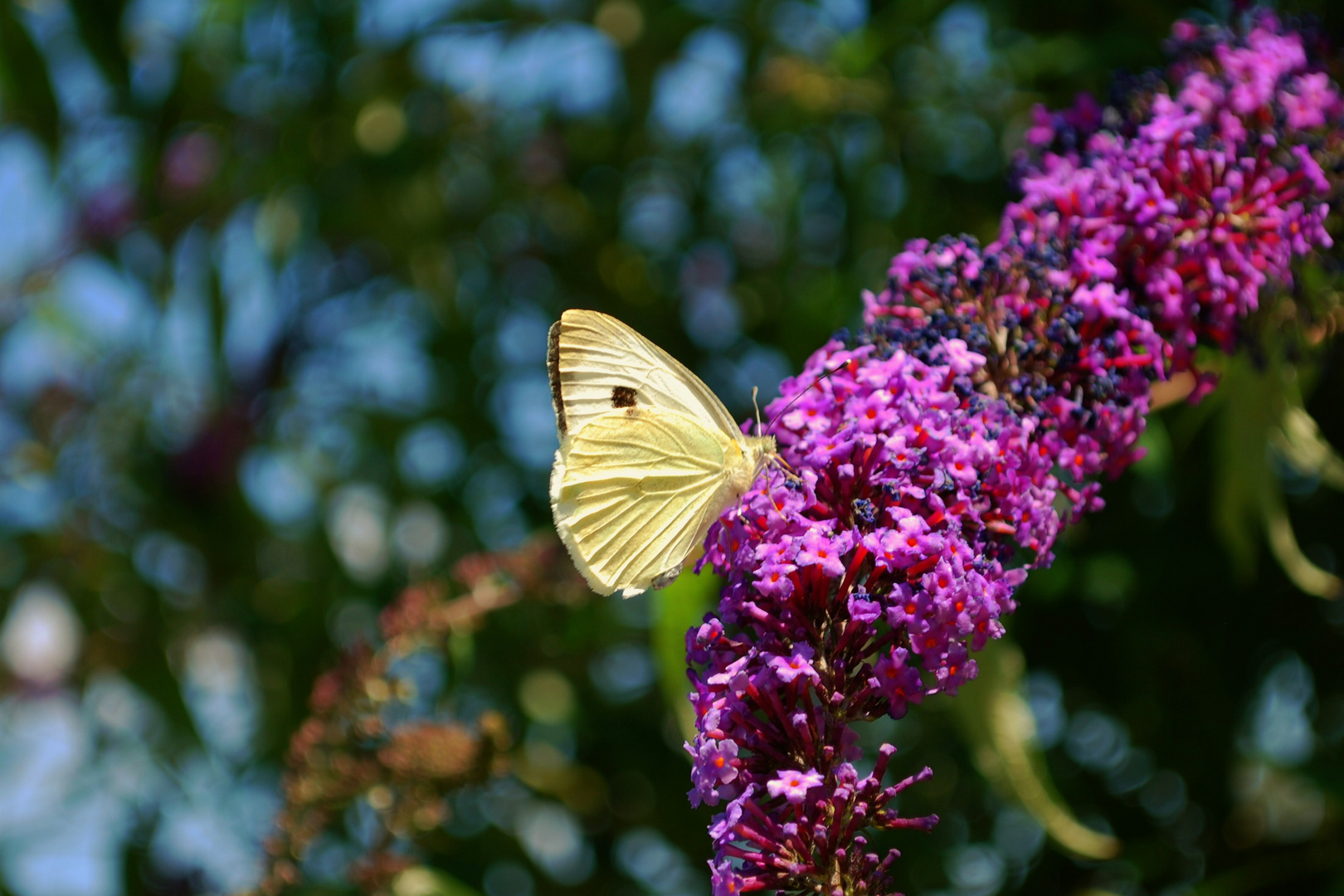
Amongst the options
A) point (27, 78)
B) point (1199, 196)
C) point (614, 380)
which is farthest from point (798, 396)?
point (27, 78)

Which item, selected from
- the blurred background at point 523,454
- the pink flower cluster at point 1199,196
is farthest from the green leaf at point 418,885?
the pink flower cluster at point 1199,196

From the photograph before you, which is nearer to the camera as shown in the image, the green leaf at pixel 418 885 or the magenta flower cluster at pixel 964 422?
the magenta flower cluster at pixel 964 422

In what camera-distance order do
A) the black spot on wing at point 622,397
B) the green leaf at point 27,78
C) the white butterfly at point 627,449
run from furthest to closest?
the green leaf at point 27,78
the black spot on wing at point 622,397
the white butterfly at point 627,449

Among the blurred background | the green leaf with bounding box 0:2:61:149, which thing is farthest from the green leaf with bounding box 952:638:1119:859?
the green leaf with bounding box 0:2:61:149

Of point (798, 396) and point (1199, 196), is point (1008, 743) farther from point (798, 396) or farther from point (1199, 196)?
point (1199, 196)

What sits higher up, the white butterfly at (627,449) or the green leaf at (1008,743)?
the white butterfly at (627,449)

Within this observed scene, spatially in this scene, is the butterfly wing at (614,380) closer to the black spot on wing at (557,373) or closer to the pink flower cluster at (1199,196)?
the black spot on wing at (557,373)
